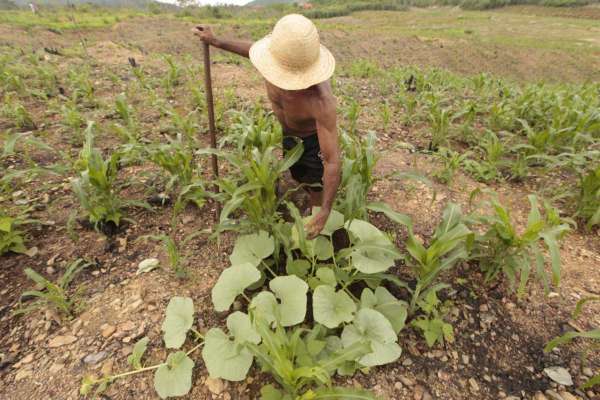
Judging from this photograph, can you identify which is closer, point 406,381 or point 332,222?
point 406,381

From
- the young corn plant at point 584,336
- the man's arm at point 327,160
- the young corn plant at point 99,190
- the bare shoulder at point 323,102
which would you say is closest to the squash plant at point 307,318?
the man's arm at point 327,160

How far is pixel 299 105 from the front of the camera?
6.24 feet

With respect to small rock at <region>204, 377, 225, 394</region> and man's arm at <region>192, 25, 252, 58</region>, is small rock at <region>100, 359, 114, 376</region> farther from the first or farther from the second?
man's arm at <region>192, 25, 252, 58</region>

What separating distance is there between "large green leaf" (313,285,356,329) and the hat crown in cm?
113

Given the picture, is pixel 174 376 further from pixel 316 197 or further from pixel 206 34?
pixel 206 34

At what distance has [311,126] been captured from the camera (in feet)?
7.13

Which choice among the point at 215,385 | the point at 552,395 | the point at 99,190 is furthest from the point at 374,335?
the point at 99,190

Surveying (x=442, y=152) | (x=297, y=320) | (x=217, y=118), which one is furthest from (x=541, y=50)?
(x=297, y=320)

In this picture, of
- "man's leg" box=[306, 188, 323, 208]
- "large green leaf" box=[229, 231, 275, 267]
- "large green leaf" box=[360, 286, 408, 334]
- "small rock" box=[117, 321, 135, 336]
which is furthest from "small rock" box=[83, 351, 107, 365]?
"man's leg" box=[306, 188, 323, 208]

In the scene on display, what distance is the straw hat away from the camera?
4.84 ft

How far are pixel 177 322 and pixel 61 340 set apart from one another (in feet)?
2.03

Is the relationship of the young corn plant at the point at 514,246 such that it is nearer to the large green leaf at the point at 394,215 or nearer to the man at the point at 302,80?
the large green leaf at the point at 394,215

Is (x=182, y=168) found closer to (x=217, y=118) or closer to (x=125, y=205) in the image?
(x=125, y=205)

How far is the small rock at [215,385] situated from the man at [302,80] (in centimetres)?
84
